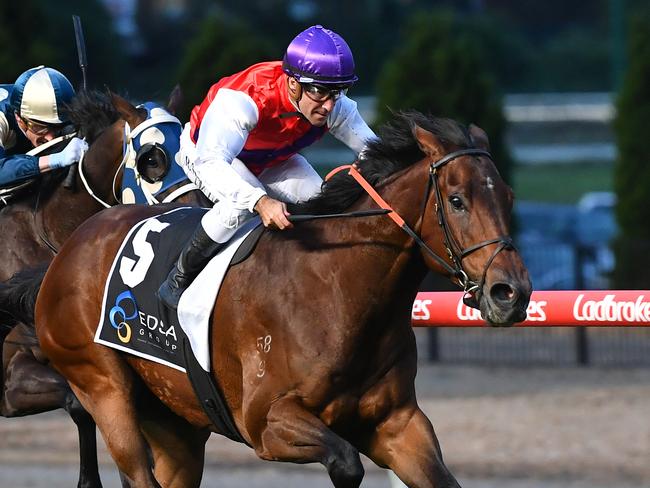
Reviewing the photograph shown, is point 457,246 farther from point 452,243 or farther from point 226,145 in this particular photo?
point 226,145

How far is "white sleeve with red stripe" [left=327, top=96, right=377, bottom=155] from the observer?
5750 millimetres

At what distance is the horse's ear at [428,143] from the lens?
16.2 feet

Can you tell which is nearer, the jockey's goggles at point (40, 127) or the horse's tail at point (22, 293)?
the horse's tail at point (22, 293)

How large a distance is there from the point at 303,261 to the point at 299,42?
786mm

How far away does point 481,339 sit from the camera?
51.6 feet

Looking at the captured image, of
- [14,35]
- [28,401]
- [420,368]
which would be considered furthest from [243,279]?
[14,35]

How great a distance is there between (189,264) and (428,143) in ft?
3.52

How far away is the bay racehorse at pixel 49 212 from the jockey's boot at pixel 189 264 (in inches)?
61.1

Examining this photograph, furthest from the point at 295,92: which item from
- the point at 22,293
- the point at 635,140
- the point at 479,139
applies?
the point at 635,140

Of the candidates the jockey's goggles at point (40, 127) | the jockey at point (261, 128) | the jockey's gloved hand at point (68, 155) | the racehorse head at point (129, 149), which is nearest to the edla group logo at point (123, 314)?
the jockey at point (261, 128)

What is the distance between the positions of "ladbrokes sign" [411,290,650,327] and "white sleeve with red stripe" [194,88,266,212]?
1120mm

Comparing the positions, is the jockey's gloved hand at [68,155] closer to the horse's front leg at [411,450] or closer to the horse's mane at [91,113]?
the horse's mane at [91,113]

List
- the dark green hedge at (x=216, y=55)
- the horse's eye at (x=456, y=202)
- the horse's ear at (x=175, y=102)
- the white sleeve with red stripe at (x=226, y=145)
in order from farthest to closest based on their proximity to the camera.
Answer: the dark green hedge at (x=216, y=55) → the horse's ear at (x=175, y=102) → the white sleeve with red stripe at (x=226, y=145) → the horse's eye at (x=456, y=202)

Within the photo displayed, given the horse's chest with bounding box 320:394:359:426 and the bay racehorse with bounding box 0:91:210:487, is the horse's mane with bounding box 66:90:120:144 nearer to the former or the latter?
the bay racehorse with bounding box 0:91:210:487
